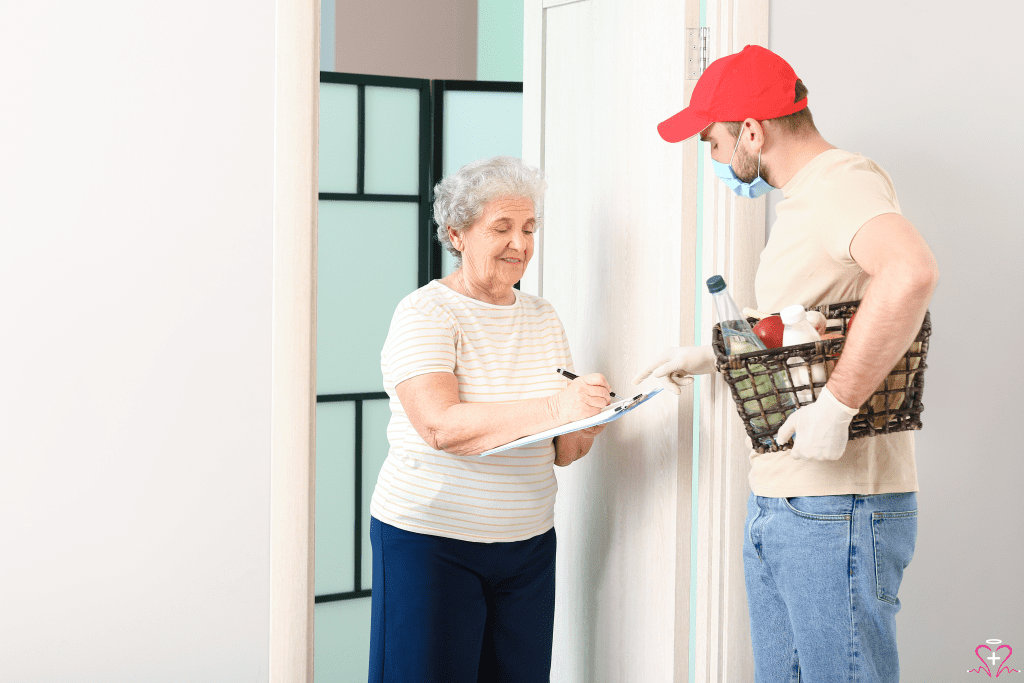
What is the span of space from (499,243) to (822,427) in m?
0.76

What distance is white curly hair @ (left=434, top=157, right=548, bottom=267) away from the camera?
1.67 m

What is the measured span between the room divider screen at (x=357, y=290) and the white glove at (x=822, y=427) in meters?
1.40

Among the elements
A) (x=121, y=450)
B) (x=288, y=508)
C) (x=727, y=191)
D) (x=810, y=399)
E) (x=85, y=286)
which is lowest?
(x=288, y=508)

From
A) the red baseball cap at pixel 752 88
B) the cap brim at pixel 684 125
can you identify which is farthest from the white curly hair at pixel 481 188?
the red baseball cap at pixel 752 88

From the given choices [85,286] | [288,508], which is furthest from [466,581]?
[85,286]

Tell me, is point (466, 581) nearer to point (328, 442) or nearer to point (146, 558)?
point (146, 558)

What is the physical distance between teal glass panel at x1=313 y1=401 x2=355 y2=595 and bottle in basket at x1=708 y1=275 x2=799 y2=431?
1.34 meters

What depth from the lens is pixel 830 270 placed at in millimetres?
1204

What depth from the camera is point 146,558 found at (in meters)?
1.48

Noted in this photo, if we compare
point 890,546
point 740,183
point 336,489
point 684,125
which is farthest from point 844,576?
point 336,489

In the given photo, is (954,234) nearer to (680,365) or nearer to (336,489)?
(680,365)

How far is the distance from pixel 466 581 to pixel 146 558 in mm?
580

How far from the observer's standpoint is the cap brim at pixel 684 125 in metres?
1.33

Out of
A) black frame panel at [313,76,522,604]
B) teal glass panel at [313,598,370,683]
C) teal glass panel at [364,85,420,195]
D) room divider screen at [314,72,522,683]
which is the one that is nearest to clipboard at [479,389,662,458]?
room divider screen at [314,72,522,683]
